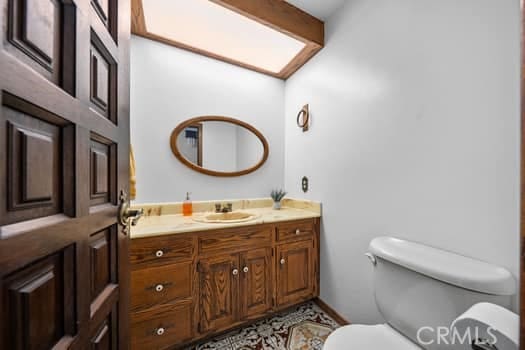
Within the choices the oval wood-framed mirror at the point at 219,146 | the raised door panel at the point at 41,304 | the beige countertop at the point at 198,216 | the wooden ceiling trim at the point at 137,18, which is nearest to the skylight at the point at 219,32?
the wooden ceiling trim at the point at 137,18

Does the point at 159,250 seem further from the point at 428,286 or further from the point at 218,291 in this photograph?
the point at 428,286

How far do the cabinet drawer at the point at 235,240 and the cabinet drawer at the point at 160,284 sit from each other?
153 millimetres

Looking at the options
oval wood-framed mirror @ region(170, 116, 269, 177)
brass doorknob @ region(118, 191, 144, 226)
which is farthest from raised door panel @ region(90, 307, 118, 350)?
oval wood-framed mirror @ region(170, 116, 269, 177)

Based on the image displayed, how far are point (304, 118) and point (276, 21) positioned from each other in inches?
30.6

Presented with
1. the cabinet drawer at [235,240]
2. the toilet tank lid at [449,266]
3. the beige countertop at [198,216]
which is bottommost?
the cabinet drawer at [235,240]

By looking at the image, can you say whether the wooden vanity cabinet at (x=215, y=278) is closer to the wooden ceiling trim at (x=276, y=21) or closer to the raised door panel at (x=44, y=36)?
the raised door panel at (x=44, y=36)

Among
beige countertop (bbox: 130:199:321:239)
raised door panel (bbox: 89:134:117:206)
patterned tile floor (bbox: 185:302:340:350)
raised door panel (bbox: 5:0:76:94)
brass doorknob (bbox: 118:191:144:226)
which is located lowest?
patterned tile floor (bbox: 185:302:340:350)

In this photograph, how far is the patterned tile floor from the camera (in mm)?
1321

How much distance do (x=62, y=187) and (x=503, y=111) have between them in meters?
1.41

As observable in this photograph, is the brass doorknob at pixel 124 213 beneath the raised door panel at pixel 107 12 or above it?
beneath

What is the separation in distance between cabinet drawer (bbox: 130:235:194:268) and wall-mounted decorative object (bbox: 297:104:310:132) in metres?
1.35

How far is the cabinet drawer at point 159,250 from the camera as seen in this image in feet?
3.70

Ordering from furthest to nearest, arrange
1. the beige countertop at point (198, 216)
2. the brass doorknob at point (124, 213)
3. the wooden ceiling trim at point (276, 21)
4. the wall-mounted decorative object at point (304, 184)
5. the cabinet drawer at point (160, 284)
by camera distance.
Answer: the wall-mounted decorative object at point (304, 184) < the wooden ceiling trim at point (276, 21) < the beige countertop at point (198, 216) < the cabinet drawer at point (160, 284) < the brass doorknob at point (124, 213)

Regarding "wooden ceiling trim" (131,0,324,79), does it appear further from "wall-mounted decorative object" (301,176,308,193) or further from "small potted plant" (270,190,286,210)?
"small potted plant" (270,190,286,210)
